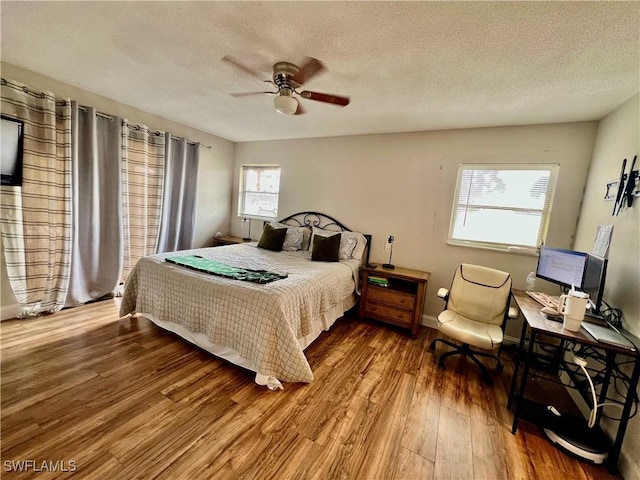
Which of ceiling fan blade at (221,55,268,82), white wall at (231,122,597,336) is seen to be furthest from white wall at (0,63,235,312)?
ceiling fan blade at (221,55,268,82)

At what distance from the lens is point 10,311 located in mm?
2637

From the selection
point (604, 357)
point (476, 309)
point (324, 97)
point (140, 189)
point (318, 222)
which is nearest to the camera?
point (604, 357)

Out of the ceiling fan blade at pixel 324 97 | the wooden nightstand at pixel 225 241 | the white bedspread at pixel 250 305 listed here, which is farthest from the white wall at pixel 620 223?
the wooden nightstand at pixel 225 241

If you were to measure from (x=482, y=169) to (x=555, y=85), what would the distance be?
1110 millimetres

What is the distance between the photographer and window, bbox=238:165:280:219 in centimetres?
454

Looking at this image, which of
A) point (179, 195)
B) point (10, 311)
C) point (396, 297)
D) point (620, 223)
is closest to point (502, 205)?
point (620, 223)

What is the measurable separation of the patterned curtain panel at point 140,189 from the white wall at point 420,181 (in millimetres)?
1769

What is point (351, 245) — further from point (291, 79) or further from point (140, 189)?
point (140, 189)

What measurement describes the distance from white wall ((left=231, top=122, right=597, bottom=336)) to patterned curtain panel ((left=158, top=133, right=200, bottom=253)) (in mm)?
1368

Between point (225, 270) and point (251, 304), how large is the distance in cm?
62

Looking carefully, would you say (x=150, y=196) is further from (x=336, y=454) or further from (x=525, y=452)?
(x=525, y=452)

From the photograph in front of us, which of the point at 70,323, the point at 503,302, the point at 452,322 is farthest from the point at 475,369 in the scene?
the point at 70,323

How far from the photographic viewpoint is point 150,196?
363 centimetres

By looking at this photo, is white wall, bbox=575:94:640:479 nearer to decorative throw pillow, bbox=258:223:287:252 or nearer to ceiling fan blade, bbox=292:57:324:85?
ceiling fan blade, bbox=292:57:324:85
